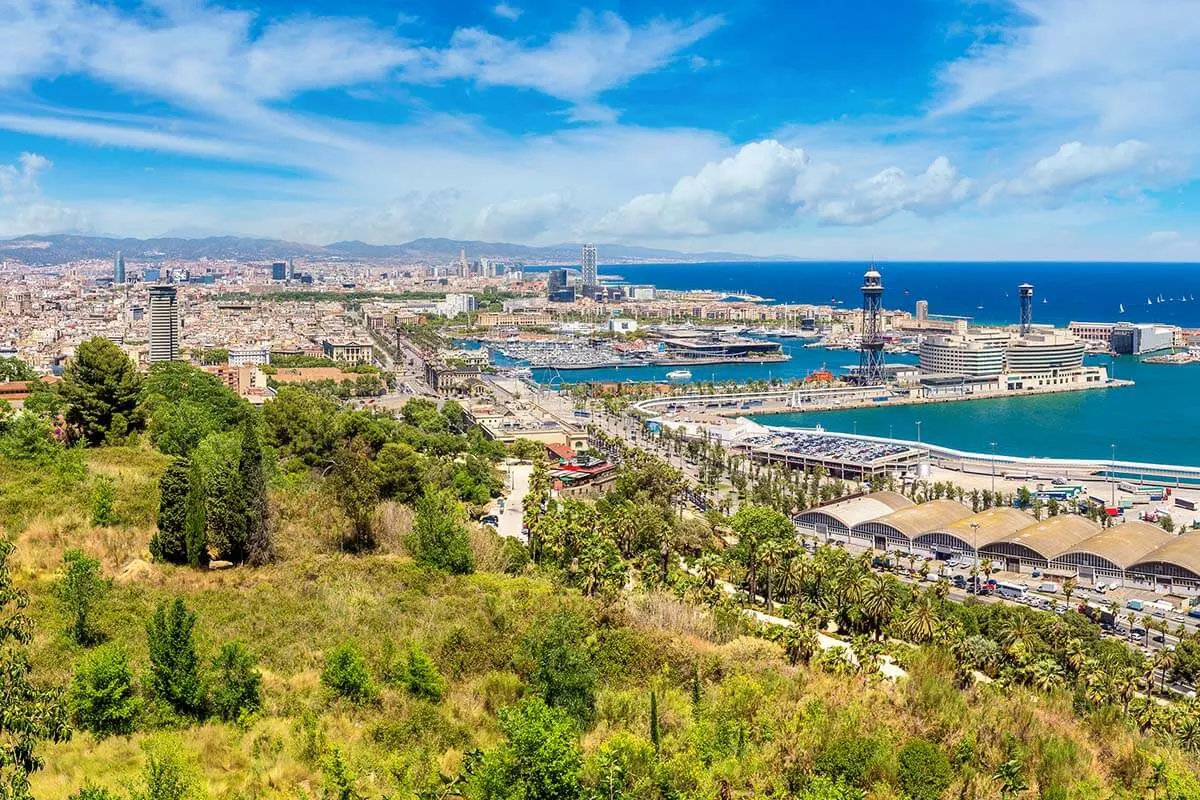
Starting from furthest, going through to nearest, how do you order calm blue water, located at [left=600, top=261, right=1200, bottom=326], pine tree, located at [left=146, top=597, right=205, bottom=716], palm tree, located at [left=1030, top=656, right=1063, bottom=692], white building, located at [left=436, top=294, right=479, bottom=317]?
calm blue water, located at [left=600, top=261, right=1200, bottom=326], white building, located at [left=436, top=294, right=479, bottom=317], palm tree, located at [left=1030, top=656, right=1063, bottom=692], pine tree, located at [left=146, top=597, right=205, bottom=716]

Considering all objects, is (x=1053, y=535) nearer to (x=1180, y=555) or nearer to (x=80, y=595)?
(x=1180, y=555)

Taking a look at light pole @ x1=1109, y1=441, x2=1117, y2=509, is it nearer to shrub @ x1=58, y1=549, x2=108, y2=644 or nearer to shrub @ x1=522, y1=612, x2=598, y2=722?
shrub @ x1=522, y1=612, x2=598, y2=722

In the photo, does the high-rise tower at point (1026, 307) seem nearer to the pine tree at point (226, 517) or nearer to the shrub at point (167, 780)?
the pine tree at point (226, 517)

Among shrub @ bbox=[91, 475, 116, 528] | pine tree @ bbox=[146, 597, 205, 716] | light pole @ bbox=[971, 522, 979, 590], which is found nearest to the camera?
pine tree @ bbox=[146, 597, 205, 716]

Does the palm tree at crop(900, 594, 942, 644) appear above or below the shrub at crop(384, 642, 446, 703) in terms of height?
below

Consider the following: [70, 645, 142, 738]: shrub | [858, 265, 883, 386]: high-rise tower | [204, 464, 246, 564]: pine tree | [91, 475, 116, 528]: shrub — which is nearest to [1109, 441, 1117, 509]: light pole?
[858, 265, 883, 386]: high-rise tower

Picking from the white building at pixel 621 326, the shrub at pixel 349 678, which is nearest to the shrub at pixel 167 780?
the shrub at pixel 349 678
